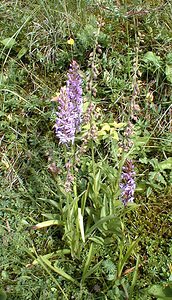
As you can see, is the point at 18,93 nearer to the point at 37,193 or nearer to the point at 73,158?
the point at 37,193

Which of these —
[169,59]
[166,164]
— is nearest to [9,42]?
[169,59]

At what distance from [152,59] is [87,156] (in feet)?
2.84

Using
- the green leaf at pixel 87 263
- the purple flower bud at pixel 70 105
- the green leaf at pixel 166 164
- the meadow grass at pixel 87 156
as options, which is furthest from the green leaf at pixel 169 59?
the green leaf at pixel 87 263

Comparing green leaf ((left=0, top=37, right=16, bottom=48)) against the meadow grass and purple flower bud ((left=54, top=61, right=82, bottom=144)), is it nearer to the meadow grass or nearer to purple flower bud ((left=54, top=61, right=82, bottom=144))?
the meadow grass

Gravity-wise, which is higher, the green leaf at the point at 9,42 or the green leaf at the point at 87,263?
the green leaf at the point at 9,42

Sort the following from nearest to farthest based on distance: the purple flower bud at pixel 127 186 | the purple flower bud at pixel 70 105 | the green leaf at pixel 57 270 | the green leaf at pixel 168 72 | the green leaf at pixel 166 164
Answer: the purple flower bud at pixel 70 105 < the purple flower bud at pixel 127 186 < the green leaf at pixel 57 270 < the green leaf at pixel 166 164 < the green leaf at pixel 168 72

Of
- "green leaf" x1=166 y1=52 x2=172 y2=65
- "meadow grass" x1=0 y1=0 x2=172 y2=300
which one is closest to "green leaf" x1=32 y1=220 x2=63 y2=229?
"meadow grass" x1=0 y1=0 x2=172 y2=300

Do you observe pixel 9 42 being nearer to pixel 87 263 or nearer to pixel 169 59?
pixel 169 59

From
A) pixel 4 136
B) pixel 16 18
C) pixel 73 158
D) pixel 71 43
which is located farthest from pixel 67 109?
pixel 16 18

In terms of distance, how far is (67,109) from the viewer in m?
1.86

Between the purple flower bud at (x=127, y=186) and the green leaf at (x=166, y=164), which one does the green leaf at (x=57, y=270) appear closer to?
the purple flower bud at (x=127, y=186)

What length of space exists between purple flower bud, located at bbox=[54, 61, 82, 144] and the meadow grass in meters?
0.06

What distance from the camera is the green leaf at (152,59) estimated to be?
3.06m

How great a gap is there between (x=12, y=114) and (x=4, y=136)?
175 mm
